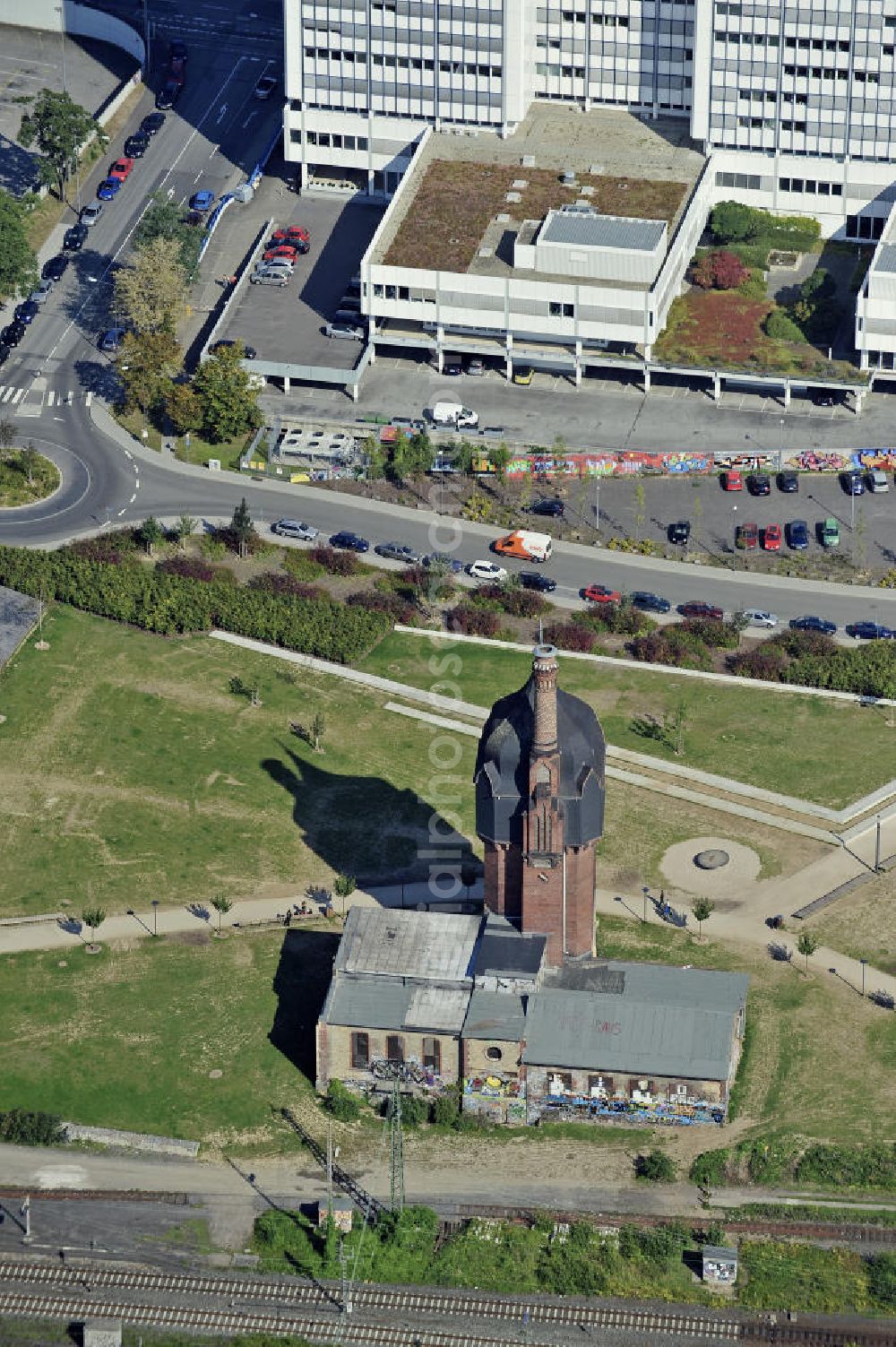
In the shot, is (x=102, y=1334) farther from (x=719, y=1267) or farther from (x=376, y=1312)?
(x=719, y=1267)

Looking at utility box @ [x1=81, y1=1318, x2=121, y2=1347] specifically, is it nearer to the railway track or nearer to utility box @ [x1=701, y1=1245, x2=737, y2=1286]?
the railway track

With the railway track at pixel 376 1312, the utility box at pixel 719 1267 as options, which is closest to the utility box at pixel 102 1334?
the railway track at pixel 376 1312

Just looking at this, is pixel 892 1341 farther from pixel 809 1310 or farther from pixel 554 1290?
pixel 554 1290

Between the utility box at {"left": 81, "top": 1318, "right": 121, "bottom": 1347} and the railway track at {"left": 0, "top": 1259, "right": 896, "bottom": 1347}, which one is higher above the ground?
the utility box at {"left": 81, "top": 1318, "right": 121, "bottom": 1347}

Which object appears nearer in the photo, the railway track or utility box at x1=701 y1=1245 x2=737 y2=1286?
the railway track

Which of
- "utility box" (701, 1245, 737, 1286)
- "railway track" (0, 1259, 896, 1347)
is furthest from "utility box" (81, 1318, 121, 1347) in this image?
"utility box" (701, 1245, 737, 1286)

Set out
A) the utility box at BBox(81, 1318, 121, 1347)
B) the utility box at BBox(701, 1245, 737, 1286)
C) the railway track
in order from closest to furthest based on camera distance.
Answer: the utility box at BBox(81, 1318, 121, 1347), the railway track, the utility box at BBox(701, 1245, 737, 1286)

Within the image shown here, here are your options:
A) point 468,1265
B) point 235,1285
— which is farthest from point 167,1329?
point 468,1265

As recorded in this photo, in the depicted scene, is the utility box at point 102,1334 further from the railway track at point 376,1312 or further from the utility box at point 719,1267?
the utility box at point 719,1267
